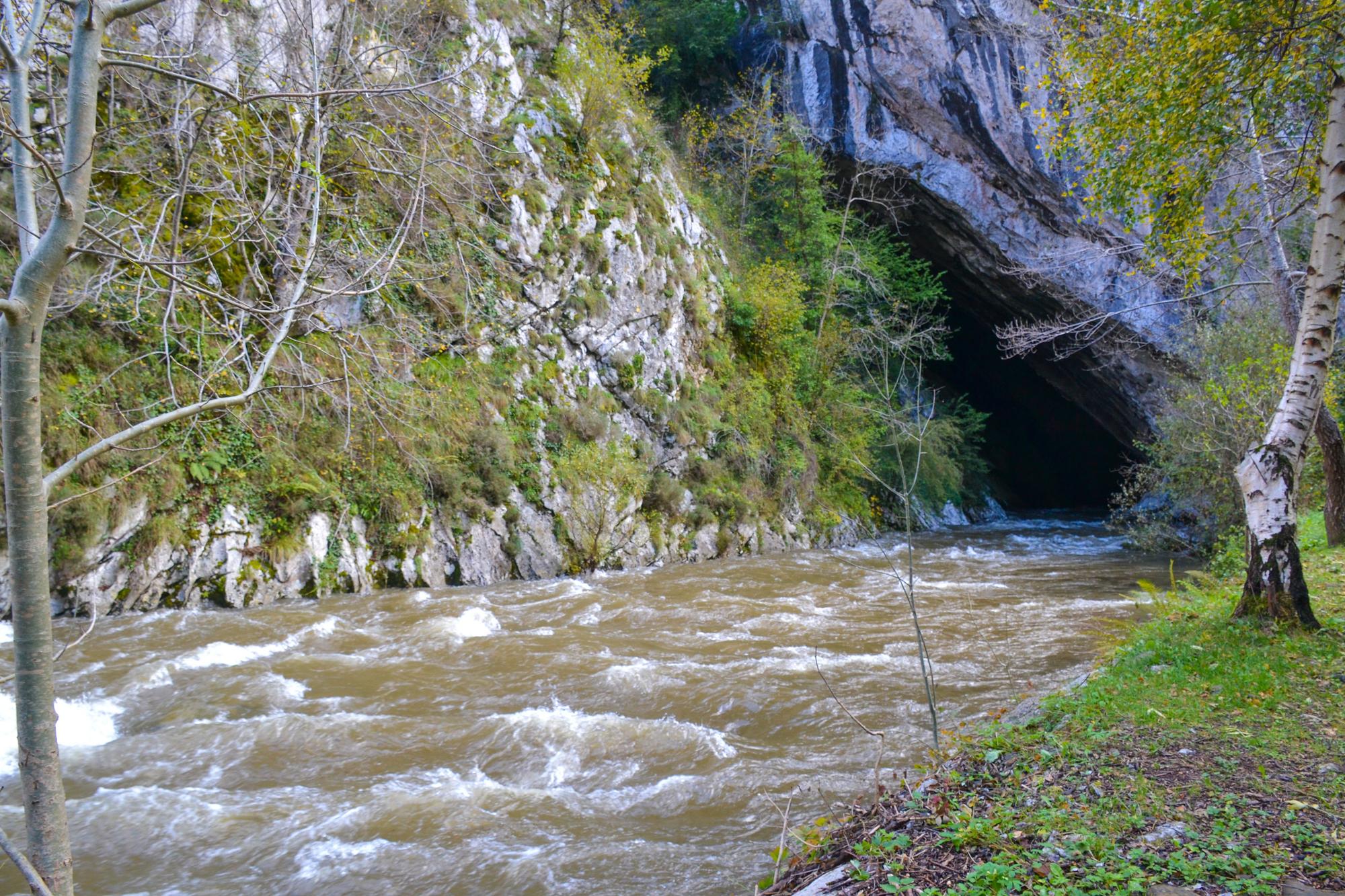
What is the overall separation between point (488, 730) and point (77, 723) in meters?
2.46

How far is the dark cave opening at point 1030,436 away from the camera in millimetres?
26109

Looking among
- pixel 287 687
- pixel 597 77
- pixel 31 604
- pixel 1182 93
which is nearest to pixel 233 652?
pixel 287 687

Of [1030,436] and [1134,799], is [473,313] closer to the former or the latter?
[1134,799]

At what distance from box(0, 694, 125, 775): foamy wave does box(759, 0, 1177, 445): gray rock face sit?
18344mm

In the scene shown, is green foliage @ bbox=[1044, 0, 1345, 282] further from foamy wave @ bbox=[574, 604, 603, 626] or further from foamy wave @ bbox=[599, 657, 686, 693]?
foamy wave @ bbox=[574, 604, 603, 626]

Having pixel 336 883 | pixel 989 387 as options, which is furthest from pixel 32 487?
pixel 989 387

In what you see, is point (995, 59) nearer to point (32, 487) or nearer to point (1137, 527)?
point (1137, 527)

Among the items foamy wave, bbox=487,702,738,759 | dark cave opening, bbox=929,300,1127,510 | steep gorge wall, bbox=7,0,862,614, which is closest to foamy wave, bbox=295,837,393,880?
foamy wave, bbox=487,702,738,759

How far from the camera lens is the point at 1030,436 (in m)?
28.3

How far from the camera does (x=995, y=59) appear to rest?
60.3 ft

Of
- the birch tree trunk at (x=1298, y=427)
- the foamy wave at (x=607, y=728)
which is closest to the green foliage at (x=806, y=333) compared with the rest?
the foamy wave at (x=607, y=728)

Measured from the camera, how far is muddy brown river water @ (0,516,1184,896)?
3.22 meters

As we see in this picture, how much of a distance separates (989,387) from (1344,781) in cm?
2626

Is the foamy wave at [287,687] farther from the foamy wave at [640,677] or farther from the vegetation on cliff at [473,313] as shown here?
the foamy wave at [640,677]
